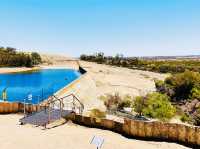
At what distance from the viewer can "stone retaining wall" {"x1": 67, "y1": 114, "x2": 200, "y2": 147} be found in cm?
2103

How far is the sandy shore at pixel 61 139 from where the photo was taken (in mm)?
20297

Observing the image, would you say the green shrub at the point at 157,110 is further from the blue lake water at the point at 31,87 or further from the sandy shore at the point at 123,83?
the sandy shore at the point at 123,83

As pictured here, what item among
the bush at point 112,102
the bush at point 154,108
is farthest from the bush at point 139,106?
the bush at point 112,102

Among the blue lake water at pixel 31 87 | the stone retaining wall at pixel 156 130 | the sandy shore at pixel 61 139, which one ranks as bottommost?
the blue lake water at pixel 31 87

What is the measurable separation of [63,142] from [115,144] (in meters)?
3.14

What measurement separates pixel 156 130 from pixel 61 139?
606 cm

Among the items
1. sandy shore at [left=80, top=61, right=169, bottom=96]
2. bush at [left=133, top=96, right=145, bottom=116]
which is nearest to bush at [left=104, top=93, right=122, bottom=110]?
bush at [left=133, top=96, right=145, bottom=116]

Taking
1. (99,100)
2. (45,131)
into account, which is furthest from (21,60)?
(45,131)

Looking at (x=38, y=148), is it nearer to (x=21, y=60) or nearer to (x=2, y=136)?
(x=2, y=136)

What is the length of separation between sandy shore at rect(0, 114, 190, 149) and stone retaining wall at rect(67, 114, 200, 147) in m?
0.53

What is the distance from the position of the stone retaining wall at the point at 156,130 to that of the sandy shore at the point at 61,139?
0.53m

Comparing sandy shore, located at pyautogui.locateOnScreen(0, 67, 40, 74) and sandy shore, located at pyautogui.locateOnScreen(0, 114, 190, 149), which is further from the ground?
sandy shore, located at pyautogui.locateOnScreen(0, 114, 190, 149)

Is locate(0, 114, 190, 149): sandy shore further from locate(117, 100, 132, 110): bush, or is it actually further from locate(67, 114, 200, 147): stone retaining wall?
locate(117, 100, 132, 110): bush

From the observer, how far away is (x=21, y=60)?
129 meters
